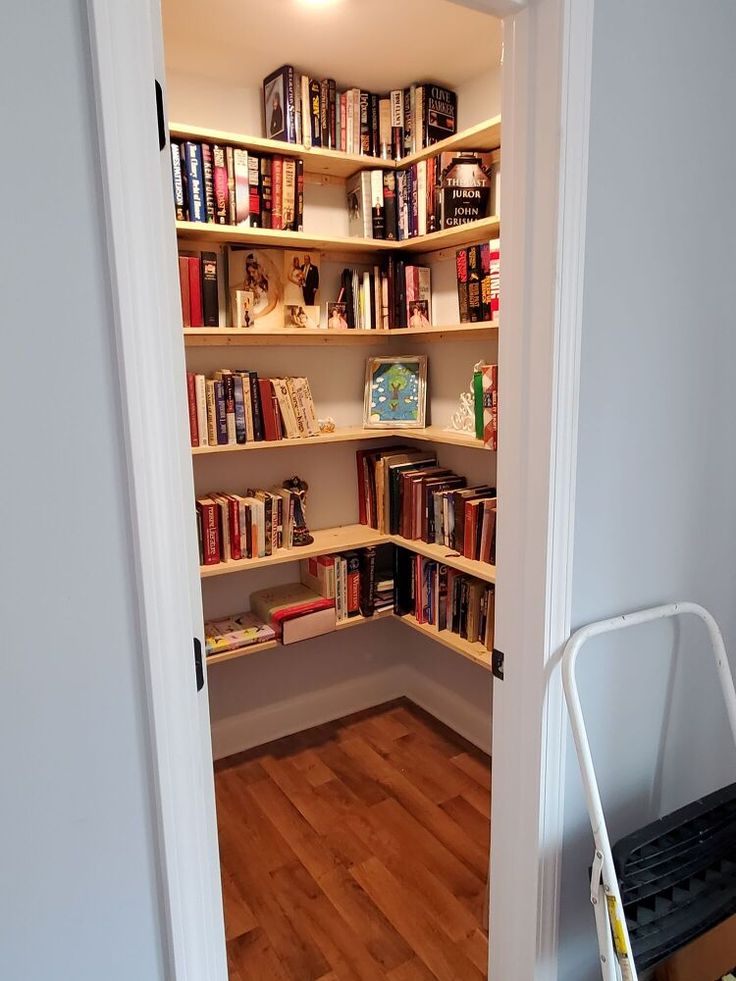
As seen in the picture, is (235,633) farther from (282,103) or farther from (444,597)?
(282,103)

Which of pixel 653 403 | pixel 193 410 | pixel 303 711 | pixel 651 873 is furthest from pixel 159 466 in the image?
pixel 303 711

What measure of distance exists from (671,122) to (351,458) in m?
1.78

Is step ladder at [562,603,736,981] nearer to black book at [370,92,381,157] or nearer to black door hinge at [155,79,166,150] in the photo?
black door hinge at [155,79,166,150]

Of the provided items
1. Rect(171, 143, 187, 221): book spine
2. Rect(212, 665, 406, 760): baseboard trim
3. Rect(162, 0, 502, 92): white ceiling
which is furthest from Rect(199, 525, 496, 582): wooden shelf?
Rect(162, 0, 502, 92): white ceiling

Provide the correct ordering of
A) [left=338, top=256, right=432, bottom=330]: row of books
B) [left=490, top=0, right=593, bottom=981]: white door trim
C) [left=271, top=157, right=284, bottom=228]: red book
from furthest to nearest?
[left=338, top=256, right=432, bottom=330]: row of books
[left=271, top=157, right=284, bottom=228]: red book
[left=490, top=0, right=593, bottom=981]: white door trim

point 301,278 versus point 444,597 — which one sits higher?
point 301,278

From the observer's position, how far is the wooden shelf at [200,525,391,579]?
2.31m

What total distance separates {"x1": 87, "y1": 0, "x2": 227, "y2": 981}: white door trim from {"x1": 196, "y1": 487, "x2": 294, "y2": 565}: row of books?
139 cm

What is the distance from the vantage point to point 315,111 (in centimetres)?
230

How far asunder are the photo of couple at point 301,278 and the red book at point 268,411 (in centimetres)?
33

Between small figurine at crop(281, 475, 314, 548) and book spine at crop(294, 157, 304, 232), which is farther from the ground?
book spine at crop(294, 157, 304, 232)

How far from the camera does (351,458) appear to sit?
Answer: 2809 mm

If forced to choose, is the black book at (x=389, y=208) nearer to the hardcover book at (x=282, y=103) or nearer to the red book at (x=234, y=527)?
the hardcover book at (x=282, y=103)

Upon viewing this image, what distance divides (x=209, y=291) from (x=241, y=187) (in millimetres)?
351
